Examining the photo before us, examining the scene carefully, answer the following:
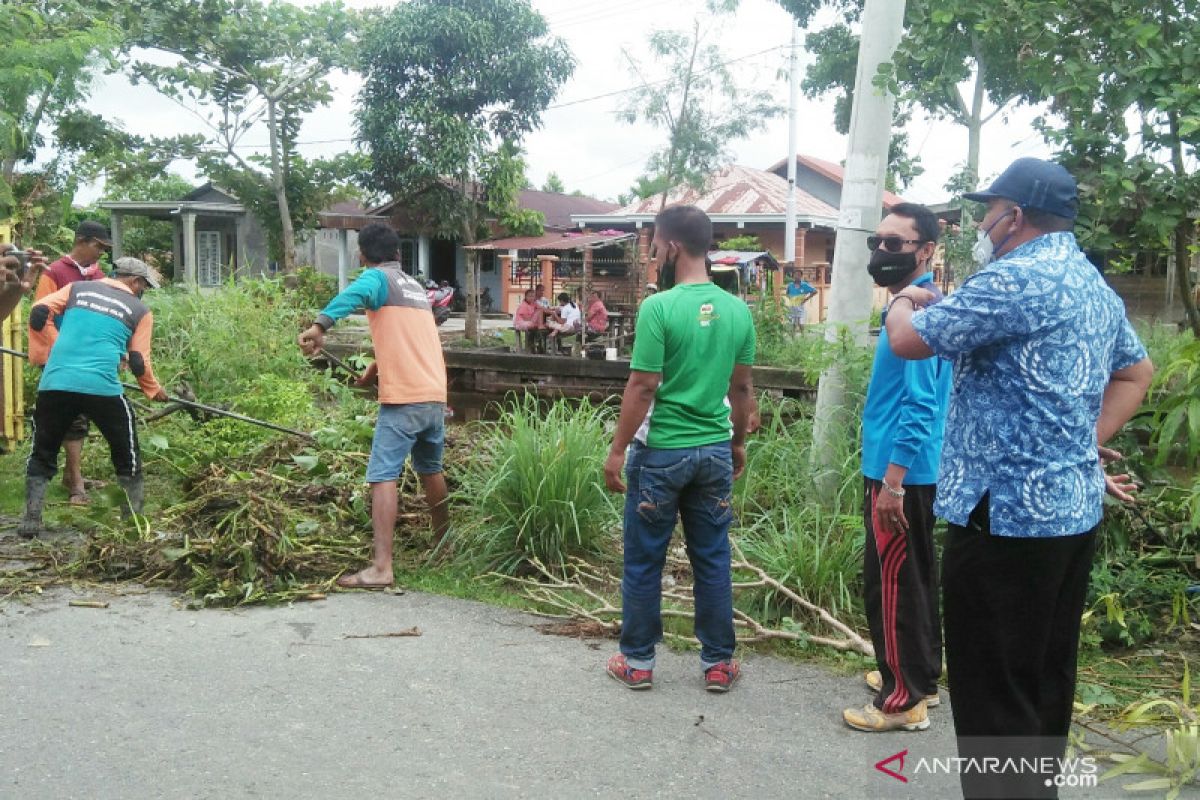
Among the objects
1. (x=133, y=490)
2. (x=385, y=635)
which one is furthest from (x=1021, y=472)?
(x=133, y=490)

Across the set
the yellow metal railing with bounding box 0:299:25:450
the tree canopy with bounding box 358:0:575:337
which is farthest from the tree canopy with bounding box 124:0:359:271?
the yellow metal railing with bounding box 0:299:25:450

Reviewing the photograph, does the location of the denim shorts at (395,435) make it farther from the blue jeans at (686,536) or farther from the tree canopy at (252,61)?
the tree canopy at (252,61)

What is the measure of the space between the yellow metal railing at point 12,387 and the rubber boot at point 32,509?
A: 8.42 ft

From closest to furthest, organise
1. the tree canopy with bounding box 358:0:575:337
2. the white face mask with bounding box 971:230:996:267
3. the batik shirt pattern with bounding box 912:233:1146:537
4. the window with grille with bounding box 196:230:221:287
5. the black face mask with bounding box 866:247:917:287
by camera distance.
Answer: the batik shirt pattern with bounding box 912:233:1146:537, the white face mask with bounding box 971:230:996:267, the black face mask with bounding box 866:247:917:287, the tree canopy with bounding box 358:0:575:337, the window with grille with bounding box 196:230:221:287

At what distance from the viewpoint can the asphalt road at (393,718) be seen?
3654 mm

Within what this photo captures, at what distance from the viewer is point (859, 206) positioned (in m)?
6.20

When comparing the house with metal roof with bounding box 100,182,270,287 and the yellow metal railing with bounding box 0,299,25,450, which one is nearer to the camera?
the yellow metal railing with bounding box 0,299,25,450

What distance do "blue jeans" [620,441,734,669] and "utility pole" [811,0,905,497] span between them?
173cm

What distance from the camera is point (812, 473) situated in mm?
6020

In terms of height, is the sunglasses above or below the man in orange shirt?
above

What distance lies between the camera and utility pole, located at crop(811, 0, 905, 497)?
6082 mm

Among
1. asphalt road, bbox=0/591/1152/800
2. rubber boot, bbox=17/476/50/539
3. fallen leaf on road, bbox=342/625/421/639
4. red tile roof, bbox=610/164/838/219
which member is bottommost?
asphalt road, bbox=0/591/1152/800

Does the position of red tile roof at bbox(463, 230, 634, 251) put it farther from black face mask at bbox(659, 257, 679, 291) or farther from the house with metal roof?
black face mask at bbox(659, 257, 679, 291)

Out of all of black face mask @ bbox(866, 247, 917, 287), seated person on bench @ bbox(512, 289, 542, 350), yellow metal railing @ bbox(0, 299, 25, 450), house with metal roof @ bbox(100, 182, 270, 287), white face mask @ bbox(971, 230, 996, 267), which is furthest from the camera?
house with metal roof @ bbox(100, 182, 270, 287)
